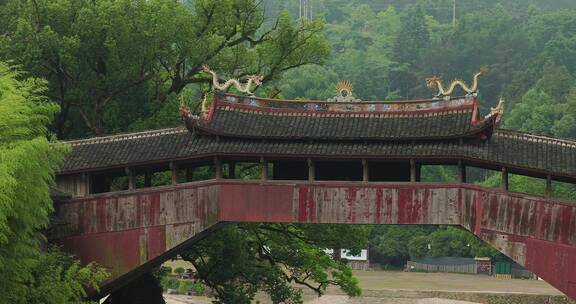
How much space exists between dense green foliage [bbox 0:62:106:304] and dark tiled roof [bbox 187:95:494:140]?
5.59m

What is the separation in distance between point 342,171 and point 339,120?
1.44 m

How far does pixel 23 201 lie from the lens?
27.1 meters

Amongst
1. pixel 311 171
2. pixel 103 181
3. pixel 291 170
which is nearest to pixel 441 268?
pixel 103 181

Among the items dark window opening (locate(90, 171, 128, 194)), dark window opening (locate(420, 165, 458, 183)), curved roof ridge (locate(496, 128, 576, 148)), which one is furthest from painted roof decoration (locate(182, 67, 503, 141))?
dark window opening (locate(420, 165, 458, 183))

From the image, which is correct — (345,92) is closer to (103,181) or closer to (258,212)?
(258,212)

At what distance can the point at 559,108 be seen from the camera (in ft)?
326

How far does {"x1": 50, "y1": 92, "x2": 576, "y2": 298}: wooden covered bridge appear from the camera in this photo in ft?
103

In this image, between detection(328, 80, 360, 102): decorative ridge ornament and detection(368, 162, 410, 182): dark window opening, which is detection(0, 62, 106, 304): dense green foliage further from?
detection(368, 162, 410, 182): dark window opening

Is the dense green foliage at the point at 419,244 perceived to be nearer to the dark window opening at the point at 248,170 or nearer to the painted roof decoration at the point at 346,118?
the dark window opening at the point at 248,170

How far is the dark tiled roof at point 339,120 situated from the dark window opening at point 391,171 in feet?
3.97

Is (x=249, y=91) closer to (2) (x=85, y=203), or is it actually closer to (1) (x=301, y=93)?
(2) (x=85, y=203)

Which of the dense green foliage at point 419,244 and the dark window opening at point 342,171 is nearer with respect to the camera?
the dark window opening at point 342,171

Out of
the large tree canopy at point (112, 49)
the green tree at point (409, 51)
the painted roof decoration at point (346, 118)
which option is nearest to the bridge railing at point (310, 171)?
the painted roof decoration at point (346, 118)

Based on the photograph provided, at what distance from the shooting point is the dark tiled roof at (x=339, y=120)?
32.4 m
